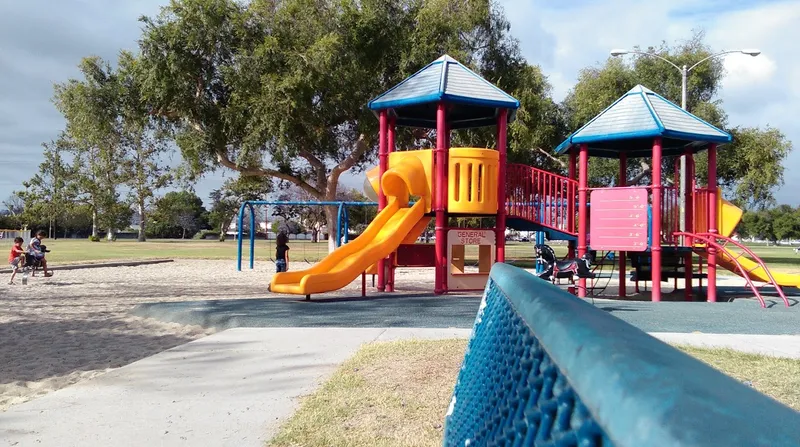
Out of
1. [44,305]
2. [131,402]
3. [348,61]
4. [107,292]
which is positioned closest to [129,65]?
[348,61]

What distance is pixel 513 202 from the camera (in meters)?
15.9

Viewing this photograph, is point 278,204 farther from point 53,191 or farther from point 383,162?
point 53,191

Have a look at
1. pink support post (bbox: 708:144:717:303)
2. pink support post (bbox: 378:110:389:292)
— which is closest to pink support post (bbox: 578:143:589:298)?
pink support post (bbox: 708:144:717:303)

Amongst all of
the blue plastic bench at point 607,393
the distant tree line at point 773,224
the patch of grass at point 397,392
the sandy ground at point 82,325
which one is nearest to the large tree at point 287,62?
the sandy ground at point 82,325

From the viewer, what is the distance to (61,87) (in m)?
25.3

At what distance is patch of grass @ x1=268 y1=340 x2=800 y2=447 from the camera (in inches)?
159

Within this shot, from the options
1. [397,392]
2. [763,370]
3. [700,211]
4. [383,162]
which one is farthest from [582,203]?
[397,392]

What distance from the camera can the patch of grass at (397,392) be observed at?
4.04 m

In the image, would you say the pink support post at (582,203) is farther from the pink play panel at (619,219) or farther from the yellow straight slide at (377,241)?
the yellow straight slide at (377,241)

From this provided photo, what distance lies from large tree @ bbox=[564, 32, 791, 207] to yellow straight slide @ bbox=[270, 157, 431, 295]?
59.5ft

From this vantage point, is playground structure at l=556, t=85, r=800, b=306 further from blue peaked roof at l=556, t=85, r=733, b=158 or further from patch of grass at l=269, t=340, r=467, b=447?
patch of grass at l=269, t=340, r=467, b=447

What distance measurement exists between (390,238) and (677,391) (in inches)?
497

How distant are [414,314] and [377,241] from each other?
126 inches

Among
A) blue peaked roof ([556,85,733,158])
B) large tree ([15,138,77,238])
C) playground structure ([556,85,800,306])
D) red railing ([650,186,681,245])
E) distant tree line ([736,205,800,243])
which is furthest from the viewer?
distant tree line ([736,205,800,243])
